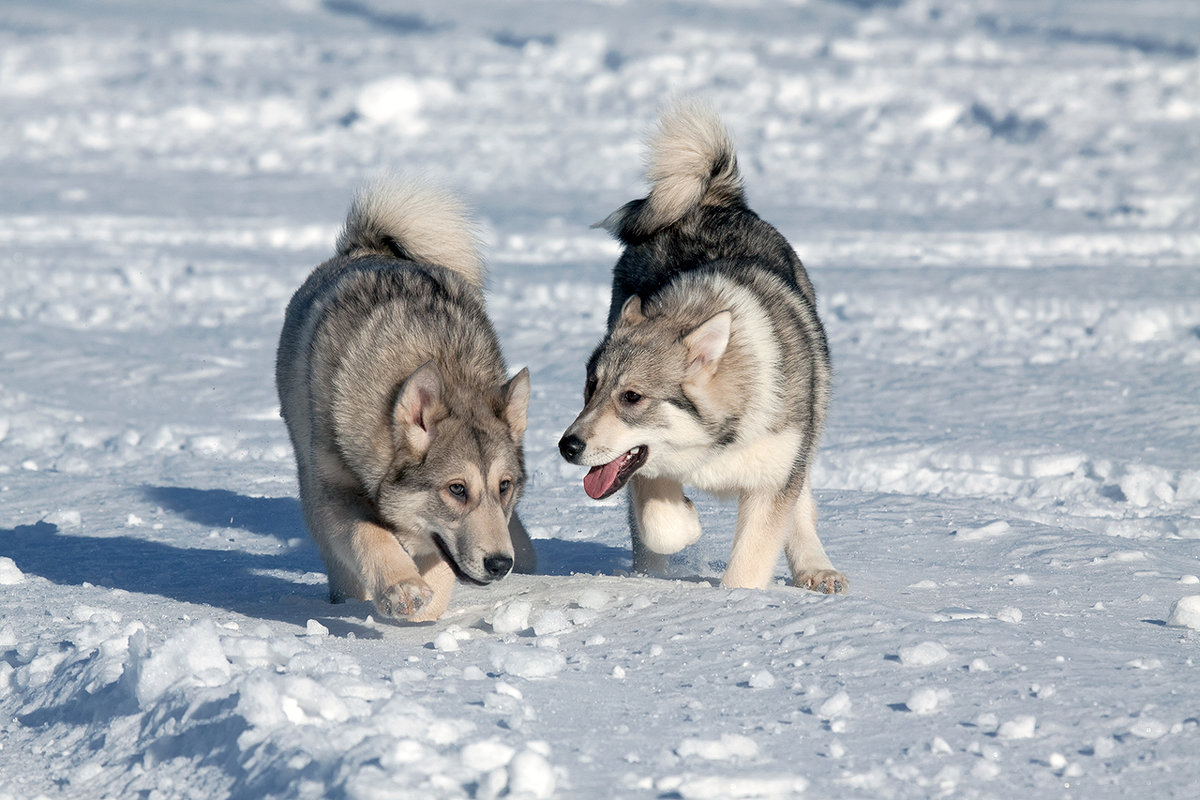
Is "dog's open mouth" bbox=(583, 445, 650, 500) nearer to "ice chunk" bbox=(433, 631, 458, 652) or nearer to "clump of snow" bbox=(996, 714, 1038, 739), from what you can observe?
"ice chunk" bbox=(433, 631, 458, 652)

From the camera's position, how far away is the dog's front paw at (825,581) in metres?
4.58

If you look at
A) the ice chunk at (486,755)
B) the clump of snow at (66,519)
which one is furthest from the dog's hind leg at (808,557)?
the clump of snow at (66,519)

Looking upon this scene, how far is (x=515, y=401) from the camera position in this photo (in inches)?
164

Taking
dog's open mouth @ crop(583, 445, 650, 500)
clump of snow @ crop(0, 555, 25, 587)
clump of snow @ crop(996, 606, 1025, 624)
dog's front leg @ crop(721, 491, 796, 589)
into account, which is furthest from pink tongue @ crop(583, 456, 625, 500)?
clump of snow @ crop(0, 555, 25, 587)

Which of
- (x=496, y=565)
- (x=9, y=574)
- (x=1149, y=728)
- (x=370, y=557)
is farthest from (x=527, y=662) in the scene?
(x=9, y=574)

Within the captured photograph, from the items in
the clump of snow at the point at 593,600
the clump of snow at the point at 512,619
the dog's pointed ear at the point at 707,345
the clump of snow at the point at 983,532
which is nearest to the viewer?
the clump of snow at the point at 512,619

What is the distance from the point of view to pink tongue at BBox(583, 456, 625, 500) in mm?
4316

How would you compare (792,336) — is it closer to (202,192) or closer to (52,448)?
(52,448)

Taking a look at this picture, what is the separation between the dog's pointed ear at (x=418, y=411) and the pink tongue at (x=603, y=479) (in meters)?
0.62

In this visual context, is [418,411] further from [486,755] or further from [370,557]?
[486,755]

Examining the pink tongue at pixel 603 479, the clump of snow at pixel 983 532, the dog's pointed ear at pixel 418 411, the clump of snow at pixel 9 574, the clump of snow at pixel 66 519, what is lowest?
the clump of snow at pixel 66 519

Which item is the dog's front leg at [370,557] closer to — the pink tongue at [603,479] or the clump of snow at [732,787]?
the pink tongue at [603,479]

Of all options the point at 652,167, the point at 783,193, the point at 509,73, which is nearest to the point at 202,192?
the point at 783,193

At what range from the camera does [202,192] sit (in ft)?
50.0
